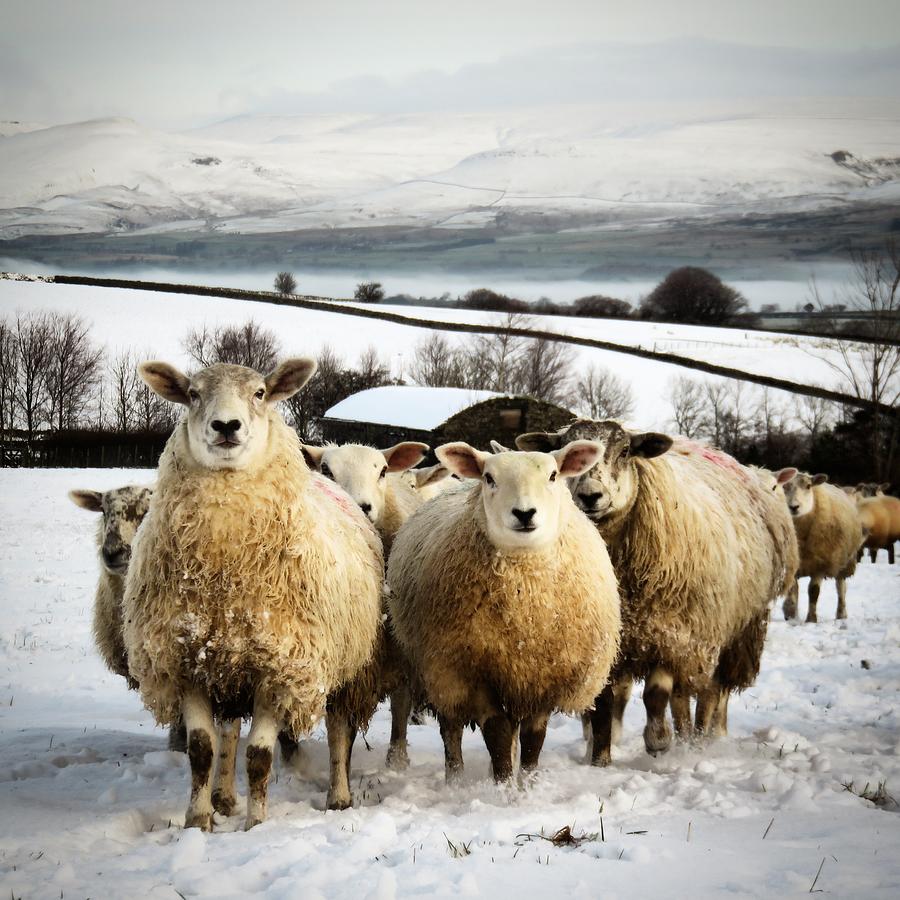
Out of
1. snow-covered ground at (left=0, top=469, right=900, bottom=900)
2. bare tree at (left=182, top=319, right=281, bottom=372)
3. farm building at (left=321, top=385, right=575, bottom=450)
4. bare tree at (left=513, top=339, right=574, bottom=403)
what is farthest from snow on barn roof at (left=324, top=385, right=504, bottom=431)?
snow-covered ground at (left=0, top=469, right=900, bottom=900)

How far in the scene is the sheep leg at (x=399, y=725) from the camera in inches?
239

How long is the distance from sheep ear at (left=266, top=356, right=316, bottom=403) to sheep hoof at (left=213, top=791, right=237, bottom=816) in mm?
2185

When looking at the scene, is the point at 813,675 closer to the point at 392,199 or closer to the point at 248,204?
the point at 248,204

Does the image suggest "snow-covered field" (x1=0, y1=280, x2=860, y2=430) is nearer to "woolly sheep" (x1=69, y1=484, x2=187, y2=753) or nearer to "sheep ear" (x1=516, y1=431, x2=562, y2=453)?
"woolly sheep" (x1=69, y1=484, x2=187, y2=753)

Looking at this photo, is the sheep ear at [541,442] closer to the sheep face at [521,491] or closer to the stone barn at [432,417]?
the sheep face at [521,491]

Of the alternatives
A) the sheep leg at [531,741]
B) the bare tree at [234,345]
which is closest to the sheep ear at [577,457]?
the sheep leg at [531,741]

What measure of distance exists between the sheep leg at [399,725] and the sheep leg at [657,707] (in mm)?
1621

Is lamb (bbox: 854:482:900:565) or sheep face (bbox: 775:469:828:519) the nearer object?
sheep face (bbox: 775:469:828:519)

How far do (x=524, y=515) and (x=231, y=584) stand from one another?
1.55 meters

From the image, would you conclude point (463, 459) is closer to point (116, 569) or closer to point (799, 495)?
point (116, 569)

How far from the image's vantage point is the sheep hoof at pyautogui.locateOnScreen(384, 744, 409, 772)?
236 inches

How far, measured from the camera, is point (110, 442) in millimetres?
11062

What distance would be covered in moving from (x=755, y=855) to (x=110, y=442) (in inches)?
369

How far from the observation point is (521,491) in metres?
4.71
